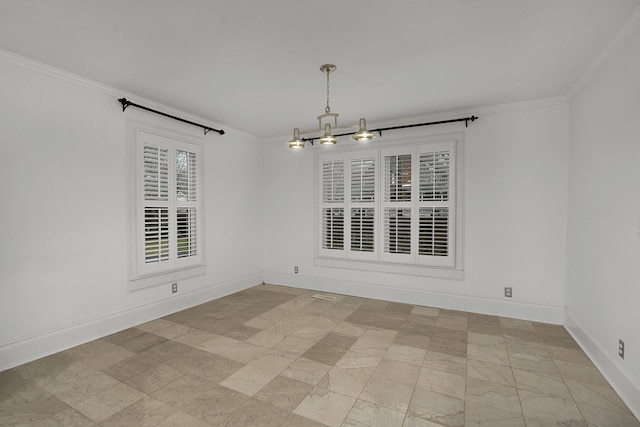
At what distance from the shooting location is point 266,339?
3.39 m

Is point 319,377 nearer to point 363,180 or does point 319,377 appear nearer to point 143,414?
point 143,414

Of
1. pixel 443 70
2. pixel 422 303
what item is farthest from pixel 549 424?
pixel 443 70

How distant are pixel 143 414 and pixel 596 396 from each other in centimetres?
331

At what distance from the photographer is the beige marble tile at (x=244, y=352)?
2.96 m

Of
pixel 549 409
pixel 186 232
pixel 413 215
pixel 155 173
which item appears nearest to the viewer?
pixel 549 409

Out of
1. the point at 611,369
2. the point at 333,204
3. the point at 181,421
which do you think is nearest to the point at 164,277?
the point at 181,421

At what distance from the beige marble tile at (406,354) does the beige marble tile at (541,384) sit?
2.57 ft

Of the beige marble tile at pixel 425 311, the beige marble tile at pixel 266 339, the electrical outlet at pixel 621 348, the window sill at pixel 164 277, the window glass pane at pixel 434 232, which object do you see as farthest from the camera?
the window glass pane at pixel 434 232

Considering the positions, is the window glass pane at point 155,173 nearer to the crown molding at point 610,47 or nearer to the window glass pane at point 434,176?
the window glass pane at point 434,176

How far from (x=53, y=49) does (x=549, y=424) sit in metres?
4.72

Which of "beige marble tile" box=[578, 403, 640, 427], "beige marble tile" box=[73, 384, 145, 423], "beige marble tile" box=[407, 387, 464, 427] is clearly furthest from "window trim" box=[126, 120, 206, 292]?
"beige marble tile" box=[578, 403, 640, 427]

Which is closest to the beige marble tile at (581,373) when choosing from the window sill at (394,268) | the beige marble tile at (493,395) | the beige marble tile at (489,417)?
the beige marble tile at (493,395)

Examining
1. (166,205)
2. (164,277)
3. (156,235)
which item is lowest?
(164,277)

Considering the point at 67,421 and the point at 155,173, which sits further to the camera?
the point at 155,173
